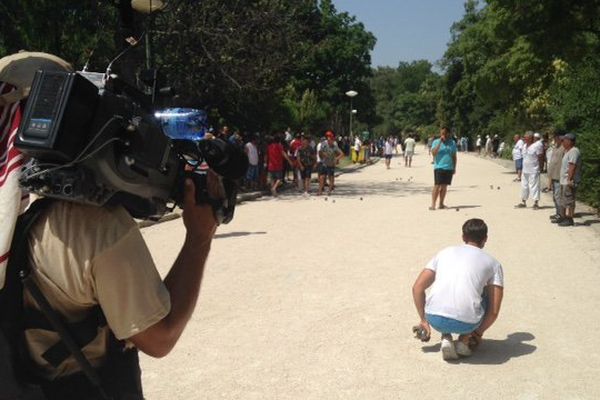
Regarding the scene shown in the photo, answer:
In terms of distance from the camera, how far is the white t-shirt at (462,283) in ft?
15.5

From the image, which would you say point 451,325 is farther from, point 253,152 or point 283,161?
point 283,161

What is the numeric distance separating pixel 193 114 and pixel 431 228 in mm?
9606

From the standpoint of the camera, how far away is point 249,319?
564 cm

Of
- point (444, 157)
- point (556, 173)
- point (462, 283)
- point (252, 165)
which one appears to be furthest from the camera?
point (252, 165)

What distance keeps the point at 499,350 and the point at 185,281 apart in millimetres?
3772

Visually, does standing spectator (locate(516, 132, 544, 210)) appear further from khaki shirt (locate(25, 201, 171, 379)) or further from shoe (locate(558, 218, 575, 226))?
khaki shirt (locate(25, 201, 171, 379))

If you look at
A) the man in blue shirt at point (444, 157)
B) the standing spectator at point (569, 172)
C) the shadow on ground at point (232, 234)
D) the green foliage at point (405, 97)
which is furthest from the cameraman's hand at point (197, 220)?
the green foliage at point (405, 97)

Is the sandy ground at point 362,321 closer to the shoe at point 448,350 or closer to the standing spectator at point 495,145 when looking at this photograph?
the shoe at point 448,350

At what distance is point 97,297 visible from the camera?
1.55 m

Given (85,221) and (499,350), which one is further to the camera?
(499,350)

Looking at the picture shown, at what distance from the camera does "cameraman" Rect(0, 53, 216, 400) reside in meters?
1.52

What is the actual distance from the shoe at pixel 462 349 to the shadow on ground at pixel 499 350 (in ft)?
0.13

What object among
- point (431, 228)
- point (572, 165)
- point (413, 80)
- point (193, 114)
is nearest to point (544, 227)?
point (572, 165)

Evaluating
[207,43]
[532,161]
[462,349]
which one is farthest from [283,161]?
[462,349]
